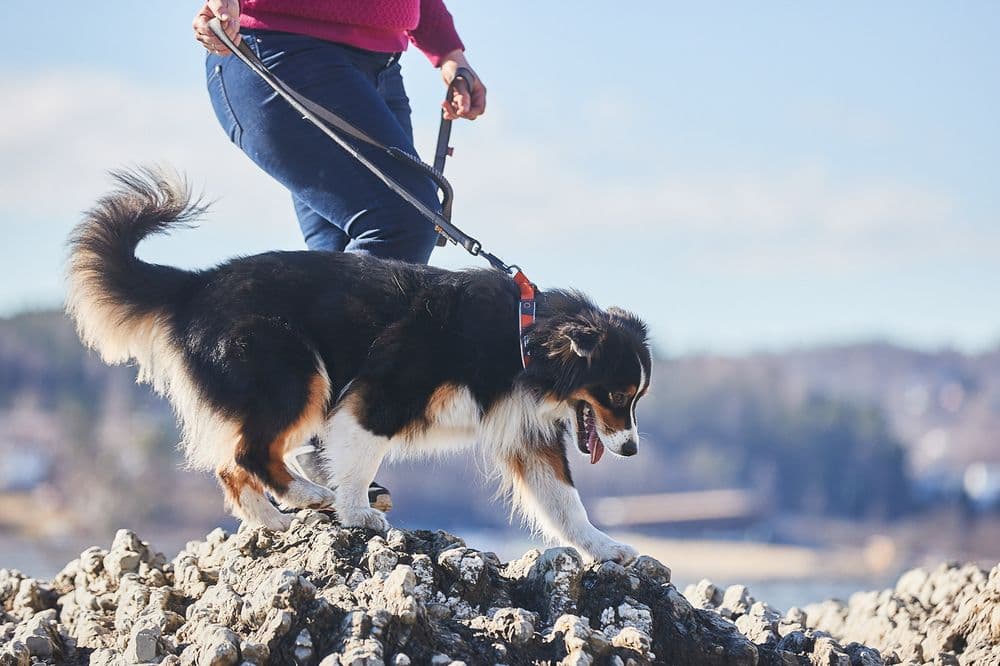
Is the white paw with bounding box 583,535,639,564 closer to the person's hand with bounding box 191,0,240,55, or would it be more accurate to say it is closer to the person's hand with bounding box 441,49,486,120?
the person's hand with bounding box 441,49,486,120

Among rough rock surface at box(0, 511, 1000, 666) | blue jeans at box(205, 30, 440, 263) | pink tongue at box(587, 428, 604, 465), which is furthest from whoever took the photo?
pink tongue at box(587, 428, 604, 465)

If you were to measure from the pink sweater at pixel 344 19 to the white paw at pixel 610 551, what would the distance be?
5.35ft

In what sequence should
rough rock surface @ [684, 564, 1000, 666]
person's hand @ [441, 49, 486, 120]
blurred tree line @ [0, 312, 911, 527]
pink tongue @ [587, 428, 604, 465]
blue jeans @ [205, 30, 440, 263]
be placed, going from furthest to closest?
blurred tree line @ [0, 312, 911, 527] → person's hand @ [441, 49, 486, 120] → pink tongue @ [587, 428, 604, 465] → blue jeans @ [205, 30, 440, 263] → rough rock surface @ [684, 564, 1000, 666]

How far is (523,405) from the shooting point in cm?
379

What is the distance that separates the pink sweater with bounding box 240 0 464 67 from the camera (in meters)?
3.73

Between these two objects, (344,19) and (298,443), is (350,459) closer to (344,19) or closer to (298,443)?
(298,443)

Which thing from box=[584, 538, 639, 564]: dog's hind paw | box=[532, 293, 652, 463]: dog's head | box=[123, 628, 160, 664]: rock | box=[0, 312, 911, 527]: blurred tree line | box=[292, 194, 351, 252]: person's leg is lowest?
box=[123, 628, 160, 664]: rock

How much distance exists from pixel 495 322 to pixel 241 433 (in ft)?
2.62

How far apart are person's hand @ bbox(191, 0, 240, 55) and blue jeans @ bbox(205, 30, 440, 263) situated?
0.11m

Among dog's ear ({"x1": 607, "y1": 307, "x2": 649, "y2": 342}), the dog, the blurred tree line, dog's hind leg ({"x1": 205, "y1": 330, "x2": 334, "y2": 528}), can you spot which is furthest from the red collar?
the blurred tree line

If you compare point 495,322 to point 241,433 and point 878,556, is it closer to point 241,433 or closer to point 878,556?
point 241,433

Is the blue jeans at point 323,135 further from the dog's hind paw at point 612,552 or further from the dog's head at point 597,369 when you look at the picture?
the dog's hind paw at point 612,552

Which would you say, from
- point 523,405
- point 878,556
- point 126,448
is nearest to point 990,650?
point 523,405

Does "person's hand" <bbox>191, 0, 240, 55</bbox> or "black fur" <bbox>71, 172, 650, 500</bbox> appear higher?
"person's hand" <bbox>191, 0, 240, 55</bbox>
